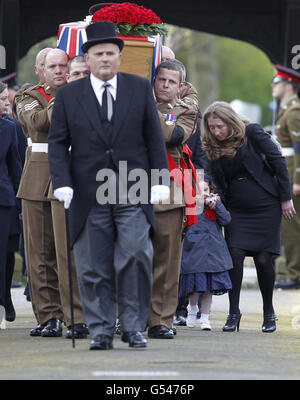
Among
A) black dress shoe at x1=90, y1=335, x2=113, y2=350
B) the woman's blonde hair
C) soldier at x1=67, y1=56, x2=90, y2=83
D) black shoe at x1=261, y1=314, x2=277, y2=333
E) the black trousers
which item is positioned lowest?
black shoe at x1=261, y1=314, x2=277, y2=333

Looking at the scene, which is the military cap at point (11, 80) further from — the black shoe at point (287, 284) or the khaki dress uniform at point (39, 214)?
the khaki dress uniform at point (39, 214)

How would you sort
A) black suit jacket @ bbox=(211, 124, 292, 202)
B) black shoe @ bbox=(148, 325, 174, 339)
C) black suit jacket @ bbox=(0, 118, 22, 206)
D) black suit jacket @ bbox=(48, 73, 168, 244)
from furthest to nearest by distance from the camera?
black suit jacket @ bbox=(0, 118, 22, 206) < black suit jacket @ bbox=(211, 124, 292, 202) < black shoe @ bbox=(148, 325, 174, 339) < black suit jacket @ bbox=(48, 73, 168, 244)

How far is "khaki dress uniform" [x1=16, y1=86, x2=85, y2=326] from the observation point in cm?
915

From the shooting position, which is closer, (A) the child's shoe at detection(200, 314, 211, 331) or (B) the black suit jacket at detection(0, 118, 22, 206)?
(A) the child's shoe at detection(200, 314, 211, 331)

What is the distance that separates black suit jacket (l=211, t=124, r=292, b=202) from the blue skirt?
722mm

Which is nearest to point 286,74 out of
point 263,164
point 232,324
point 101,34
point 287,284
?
point 287,284

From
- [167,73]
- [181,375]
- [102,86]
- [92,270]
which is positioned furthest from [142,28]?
[181,375]

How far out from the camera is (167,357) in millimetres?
7547

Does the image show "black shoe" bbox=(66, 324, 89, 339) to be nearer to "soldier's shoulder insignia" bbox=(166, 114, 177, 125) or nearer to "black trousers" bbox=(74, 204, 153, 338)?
"black trousers" bbox=(74, 204, 153, 338)

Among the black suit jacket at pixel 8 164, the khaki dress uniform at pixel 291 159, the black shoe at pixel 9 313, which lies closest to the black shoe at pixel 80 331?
the black suit jacket at pixel 8 164

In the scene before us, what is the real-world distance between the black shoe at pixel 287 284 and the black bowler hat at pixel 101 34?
7792 millimetres

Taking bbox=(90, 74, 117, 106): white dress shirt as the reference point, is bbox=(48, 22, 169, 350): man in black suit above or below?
below

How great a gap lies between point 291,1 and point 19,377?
8.83 m

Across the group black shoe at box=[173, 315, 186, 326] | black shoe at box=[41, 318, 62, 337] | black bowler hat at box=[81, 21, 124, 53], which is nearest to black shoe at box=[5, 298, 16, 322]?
black shoe at box=[173, 315, 186, 326]
